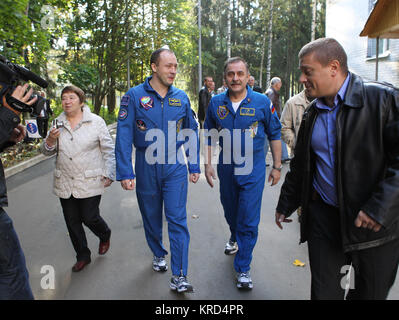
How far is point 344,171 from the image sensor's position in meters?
2.17

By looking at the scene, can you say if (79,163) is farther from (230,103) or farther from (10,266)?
(230,103)

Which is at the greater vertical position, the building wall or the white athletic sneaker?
the building wall

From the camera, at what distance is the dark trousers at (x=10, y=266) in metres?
2.33

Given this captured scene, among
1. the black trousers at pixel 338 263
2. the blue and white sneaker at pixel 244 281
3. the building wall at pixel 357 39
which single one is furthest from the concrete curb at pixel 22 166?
the building wall at pixel 357 39

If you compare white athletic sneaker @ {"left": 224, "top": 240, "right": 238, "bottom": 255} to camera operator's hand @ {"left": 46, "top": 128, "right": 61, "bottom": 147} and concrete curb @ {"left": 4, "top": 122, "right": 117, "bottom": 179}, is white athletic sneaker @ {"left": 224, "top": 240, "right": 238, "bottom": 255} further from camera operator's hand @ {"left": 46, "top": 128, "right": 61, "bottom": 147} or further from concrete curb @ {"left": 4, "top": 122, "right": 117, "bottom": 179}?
concrete curb @ {"left": 4, "top": 122, "right": 117, "bottom": 179}

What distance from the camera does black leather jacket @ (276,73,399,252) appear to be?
198 centimetres

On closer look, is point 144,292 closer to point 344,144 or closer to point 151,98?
point 151,98

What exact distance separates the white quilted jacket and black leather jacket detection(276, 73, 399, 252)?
250cm

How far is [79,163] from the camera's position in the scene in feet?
12.4

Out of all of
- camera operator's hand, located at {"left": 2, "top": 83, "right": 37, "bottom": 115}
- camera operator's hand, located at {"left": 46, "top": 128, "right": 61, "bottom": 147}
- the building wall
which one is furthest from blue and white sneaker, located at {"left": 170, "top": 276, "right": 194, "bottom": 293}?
the building wall

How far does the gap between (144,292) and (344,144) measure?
2.27m

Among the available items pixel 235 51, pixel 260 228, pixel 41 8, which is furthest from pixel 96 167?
pixel 235 51

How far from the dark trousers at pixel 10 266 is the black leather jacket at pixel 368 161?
211 centimetres

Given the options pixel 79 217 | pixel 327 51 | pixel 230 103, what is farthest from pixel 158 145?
pixel 327 51
